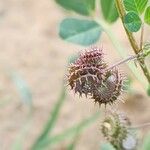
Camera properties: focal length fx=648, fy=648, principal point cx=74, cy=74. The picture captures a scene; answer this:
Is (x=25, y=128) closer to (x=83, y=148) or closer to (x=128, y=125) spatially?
(x=83, y=148)

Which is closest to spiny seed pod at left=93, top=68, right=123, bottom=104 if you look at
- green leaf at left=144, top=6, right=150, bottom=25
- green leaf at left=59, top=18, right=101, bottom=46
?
green leaf at left=144, top=6, right=150, bottom=25

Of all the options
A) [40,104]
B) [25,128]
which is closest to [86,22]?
[25,128]

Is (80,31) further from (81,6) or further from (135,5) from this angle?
(135,5)

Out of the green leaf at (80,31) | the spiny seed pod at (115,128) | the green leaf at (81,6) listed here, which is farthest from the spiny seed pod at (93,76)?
the green leaf at (81,6)

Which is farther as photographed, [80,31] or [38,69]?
[38,69]

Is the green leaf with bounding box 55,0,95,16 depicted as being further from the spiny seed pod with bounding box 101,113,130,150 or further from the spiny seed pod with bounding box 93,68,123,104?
the spiny seed pod with bounding box 93,68,123,104

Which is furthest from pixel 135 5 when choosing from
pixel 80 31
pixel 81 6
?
pixel 81 6
